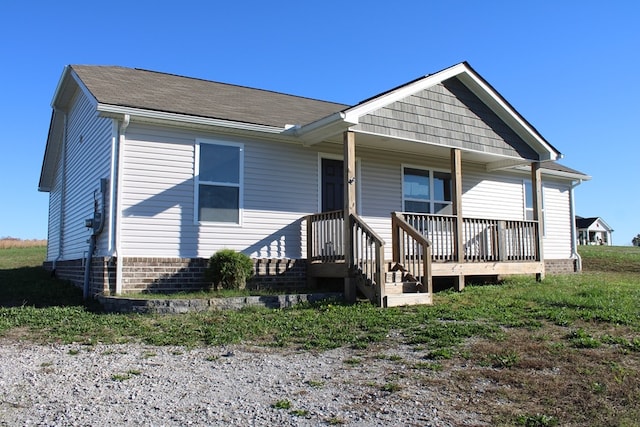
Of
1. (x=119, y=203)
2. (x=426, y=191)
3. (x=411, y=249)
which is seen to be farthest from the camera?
(x=426, y=191)

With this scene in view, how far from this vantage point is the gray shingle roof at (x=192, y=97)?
1080cm

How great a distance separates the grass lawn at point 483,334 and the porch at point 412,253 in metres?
0.56

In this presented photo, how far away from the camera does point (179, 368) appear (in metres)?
5.90

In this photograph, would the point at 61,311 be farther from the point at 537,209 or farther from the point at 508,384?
the point at 537,209

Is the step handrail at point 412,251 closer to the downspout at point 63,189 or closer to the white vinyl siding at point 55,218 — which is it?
the downspout at point 63,189

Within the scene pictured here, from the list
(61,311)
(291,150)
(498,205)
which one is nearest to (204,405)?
(61,311)

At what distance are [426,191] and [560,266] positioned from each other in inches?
231

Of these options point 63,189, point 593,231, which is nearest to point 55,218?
point 63,189

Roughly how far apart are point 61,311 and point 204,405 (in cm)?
545

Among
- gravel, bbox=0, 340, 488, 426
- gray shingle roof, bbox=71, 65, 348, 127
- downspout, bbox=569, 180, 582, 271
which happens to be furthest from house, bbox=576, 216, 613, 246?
gravel, bbox=0, 340, 488, 426

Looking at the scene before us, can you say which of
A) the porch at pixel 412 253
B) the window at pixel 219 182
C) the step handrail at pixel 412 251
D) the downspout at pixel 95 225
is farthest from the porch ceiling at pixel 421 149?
the downspout at pixel 95 225

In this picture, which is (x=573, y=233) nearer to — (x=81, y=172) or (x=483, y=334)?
(x=483, y=334)

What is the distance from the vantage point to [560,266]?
1722 centimetres

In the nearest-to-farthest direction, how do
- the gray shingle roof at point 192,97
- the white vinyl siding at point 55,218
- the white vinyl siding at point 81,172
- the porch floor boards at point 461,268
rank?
the gray shingle roof at point 192,97, the porch floor boards at point 461,268, the white vinyl siding at point 81,172, the white vinyl siding at point 55,218
